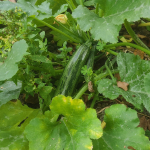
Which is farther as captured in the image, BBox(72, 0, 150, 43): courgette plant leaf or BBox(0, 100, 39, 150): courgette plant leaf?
BBox(0, 100, 39, 150): courgette plant leaf

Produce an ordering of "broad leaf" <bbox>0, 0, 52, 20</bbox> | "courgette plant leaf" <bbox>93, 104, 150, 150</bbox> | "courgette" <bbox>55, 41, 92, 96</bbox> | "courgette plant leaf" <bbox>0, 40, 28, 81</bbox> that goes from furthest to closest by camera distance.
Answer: "courgette" <bbox>55, 41, 92, 96</bbox>, "broad leaf" <bbox>0, 0, 52, 20</bbox>, "courgette plant leaf" <bbox>93, 104, 150, 150</bbox>, "courgette plant leaf" <bbox>0, 40, 28, 81</bbox>

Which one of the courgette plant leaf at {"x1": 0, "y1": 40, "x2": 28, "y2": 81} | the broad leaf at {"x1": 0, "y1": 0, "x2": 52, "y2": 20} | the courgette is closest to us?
the courgette plant leaf at {"x1": 0, "y1": 40, "x2": 28, "y2": 81}

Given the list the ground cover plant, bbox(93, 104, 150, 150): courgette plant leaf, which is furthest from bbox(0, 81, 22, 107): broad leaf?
bbox(93, 104, 150, 150): courgette plant leaf

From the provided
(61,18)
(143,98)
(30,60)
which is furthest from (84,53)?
(143,98)

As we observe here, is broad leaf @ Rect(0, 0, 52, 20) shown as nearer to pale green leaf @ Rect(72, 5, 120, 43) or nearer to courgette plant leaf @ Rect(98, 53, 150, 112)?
pale green leaf @ Rect(72, 5, 120, 43)

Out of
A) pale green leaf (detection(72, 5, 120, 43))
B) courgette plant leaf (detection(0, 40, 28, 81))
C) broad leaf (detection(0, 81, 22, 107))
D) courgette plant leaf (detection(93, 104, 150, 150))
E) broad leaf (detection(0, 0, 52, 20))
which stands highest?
broad leaf (detection(0, 0, 52, 20))

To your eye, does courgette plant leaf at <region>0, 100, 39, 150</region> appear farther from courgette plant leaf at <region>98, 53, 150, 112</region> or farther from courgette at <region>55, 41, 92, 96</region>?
courgette plant leaf at <region>98, 53, 150, 112</region>

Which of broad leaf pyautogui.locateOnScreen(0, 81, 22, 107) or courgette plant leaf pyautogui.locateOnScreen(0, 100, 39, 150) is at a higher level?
broad leaf pyautogui.locateOnScreen(0, 81, 22, 107)
